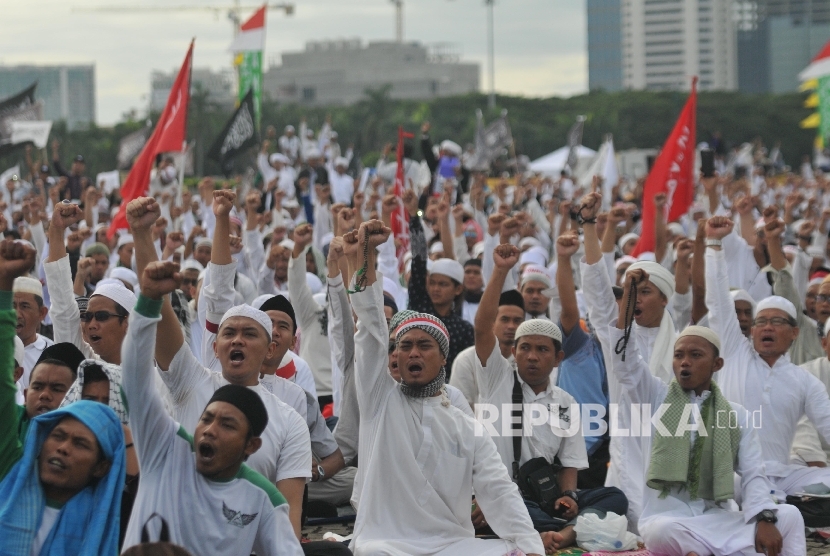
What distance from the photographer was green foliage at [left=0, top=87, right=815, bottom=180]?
62.8 meters

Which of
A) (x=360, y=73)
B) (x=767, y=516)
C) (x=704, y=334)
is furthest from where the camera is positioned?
(x=360, y=73)

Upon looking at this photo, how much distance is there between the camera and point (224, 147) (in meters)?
13.5

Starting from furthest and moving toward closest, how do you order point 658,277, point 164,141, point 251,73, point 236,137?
point 251,73 → point 236,137 → point 164,141 → point 658,277

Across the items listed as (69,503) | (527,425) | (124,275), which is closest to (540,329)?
(527,425)

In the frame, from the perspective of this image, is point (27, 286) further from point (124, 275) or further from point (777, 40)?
point (777, 40)

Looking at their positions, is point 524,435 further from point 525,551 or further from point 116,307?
point 116,307

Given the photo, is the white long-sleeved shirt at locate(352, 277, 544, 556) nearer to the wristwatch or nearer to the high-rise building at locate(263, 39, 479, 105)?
the wristwatch

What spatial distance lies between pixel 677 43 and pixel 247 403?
178100 millimetres

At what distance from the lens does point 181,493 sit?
386 centimetres

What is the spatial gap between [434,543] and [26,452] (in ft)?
5.88

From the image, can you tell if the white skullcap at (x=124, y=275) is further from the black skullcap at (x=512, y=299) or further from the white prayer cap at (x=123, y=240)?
the black skullcap at (x=512, y=299)

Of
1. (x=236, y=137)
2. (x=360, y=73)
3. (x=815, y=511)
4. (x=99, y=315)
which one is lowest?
(x=815, y=511)

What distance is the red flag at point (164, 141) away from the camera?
1028 centimetres

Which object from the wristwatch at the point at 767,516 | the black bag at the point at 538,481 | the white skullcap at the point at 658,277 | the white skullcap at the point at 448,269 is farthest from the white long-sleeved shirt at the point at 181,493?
the white skullcap at the point at 448,269
